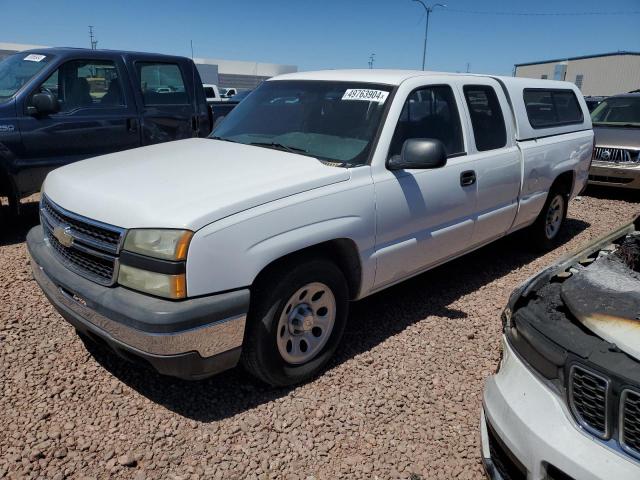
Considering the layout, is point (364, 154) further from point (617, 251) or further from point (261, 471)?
A: point (261, 471)

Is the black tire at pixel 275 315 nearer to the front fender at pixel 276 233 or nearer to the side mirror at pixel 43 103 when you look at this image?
the front fender at pixel 276 233

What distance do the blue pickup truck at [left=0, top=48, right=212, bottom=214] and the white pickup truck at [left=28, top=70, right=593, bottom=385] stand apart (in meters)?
2.31

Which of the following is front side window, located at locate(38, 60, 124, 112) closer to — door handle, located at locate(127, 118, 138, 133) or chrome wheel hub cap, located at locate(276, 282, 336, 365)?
door handle, located at locate(127, 118, 138, 133)

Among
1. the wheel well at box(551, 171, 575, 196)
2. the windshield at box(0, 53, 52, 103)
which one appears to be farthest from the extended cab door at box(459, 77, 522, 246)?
the windshield at box(0, 53, 52, 103)

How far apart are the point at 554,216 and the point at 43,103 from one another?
565 cm

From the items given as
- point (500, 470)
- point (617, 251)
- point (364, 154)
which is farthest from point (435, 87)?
→ point (500, 470)

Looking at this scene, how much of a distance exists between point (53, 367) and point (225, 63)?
9680 centimetres

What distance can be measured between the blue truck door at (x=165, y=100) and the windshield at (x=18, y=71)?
41.0 inches

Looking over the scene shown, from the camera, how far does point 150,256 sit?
2.39 metres

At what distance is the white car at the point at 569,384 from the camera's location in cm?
163

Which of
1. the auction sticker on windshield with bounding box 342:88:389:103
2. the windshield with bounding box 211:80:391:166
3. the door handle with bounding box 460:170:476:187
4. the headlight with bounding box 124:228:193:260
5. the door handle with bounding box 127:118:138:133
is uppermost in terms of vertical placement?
the auction sticker on windshield with bounding box 342:88:389:103

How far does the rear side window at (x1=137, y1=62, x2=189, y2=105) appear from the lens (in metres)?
6.27

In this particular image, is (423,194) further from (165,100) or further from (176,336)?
(165,100)

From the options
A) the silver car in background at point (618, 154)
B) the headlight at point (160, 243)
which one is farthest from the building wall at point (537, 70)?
→ the headlight at point (160, 243)
